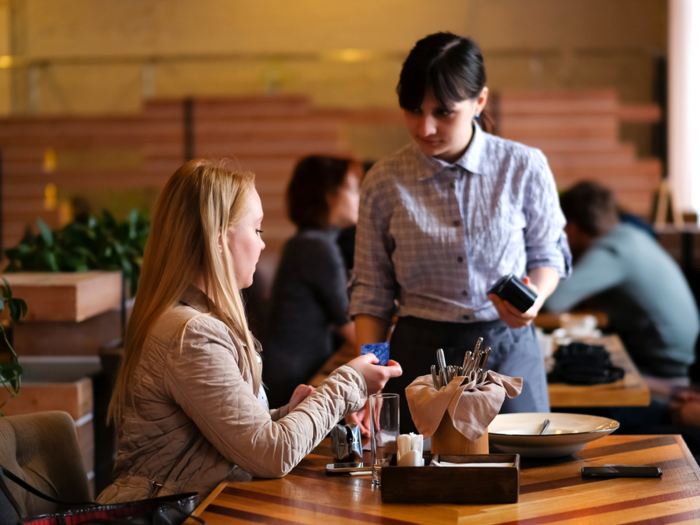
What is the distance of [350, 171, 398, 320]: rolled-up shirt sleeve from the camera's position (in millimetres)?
1982

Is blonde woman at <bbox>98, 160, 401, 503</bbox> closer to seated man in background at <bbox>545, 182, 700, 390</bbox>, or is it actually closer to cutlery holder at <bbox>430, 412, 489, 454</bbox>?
cutlery holder at <bbox>430, 412, 489, 454</bbox>

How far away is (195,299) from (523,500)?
71 centimetres

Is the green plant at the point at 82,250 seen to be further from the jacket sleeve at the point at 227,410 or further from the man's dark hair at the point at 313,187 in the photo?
the jacket sleeve at the point at 227,410

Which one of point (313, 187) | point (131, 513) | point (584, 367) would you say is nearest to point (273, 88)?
point (313, 187)

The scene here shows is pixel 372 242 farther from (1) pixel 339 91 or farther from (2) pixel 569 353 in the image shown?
(1) pixel 339 91

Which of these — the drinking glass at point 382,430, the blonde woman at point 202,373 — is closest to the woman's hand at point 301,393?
the blonde woman at point 202,373

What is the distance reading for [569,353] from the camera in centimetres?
253

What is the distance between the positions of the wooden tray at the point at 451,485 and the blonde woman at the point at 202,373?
218 millimetres

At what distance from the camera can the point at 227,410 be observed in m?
1.34

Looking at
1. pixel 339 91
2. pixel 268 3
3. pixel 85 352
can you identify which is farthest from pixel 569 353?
pixel 268 3

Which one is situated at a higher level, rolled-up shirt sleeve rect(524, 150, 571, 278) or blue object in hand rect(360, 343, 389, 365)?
rolled-up shirt sleeve rect(524, 150, 571, 278)

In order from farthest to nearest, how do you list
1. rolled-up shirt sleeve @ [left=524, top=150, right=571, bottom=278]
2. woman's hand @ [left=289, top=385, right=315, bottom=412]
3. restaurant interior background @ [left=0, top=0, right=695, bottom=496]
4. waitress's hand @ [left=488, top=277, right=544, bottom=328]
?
restaurant interior background @ [left=0, top=0, right=695, bottom=496]
rolled-up shirt sleeve @ [left=524, top=150, right=571, bottom=278]
waitress's hand @ [left=488, top=277, right=544, bottom=328]
woman's hand @ [left=289, top=385, right=315, bottom=412]

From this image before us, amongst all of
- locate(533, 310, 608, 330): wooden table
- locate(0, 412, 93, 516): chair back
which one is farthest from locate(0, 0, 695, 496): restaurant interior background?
locate(0, 412, 93, 516): chair back

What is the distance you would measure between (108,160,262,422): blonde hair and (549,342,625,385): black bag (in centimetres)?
124
